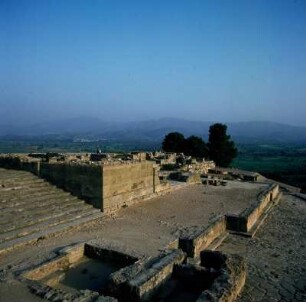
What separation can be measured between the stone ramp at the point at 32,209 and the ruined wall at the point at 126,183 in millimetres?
924

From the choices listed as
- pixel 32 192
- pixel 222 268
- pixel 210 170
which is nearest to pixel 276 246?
pixel 222 268

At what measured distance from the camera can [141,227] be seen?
11547 millimetres

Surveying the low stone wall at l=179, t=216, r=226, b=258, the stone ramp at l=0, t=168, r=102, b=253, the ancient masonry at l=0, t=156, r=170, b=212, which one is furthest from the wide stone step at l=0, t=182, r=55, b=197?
the low stone wall at l=179, t=216, r=226, b=258

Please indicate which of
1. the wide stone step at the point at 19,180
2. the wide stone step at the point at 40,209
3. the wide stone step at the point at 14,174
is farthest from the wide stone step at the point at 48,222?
the wide stone step at the point at 14,174

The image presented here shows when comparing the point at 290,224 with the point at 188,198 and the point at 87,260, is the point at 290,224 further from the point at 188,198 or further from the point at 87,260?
the point at 87,260

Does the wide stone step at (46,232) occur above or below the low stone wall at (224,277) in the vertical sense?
below

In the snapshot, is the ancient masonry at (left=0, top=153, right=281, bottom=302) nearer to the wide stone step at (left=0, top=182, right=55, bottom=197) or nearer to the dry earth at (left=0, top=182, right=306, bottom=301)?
the wide stone step at (left=0, top=182, right=55, bottom=197)

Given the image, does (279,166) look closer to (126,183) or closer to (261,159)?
(261,159)

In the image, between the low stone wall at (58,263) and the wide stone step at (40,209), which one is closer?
the low stone wall at (58,263)

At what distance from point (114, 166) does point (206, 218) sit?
13.3 ft

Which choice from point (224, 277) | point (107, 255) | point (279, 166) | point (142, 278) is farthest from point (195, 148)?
point (279, 166)

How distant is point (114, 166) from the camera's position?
1412 centimetres

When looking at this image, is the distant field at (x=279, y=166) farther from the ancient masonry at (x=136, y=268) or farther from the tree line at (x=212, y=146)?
the ancient masonry at (x=136, y=268)

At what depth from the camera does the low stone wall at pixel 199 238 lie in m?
9.52
